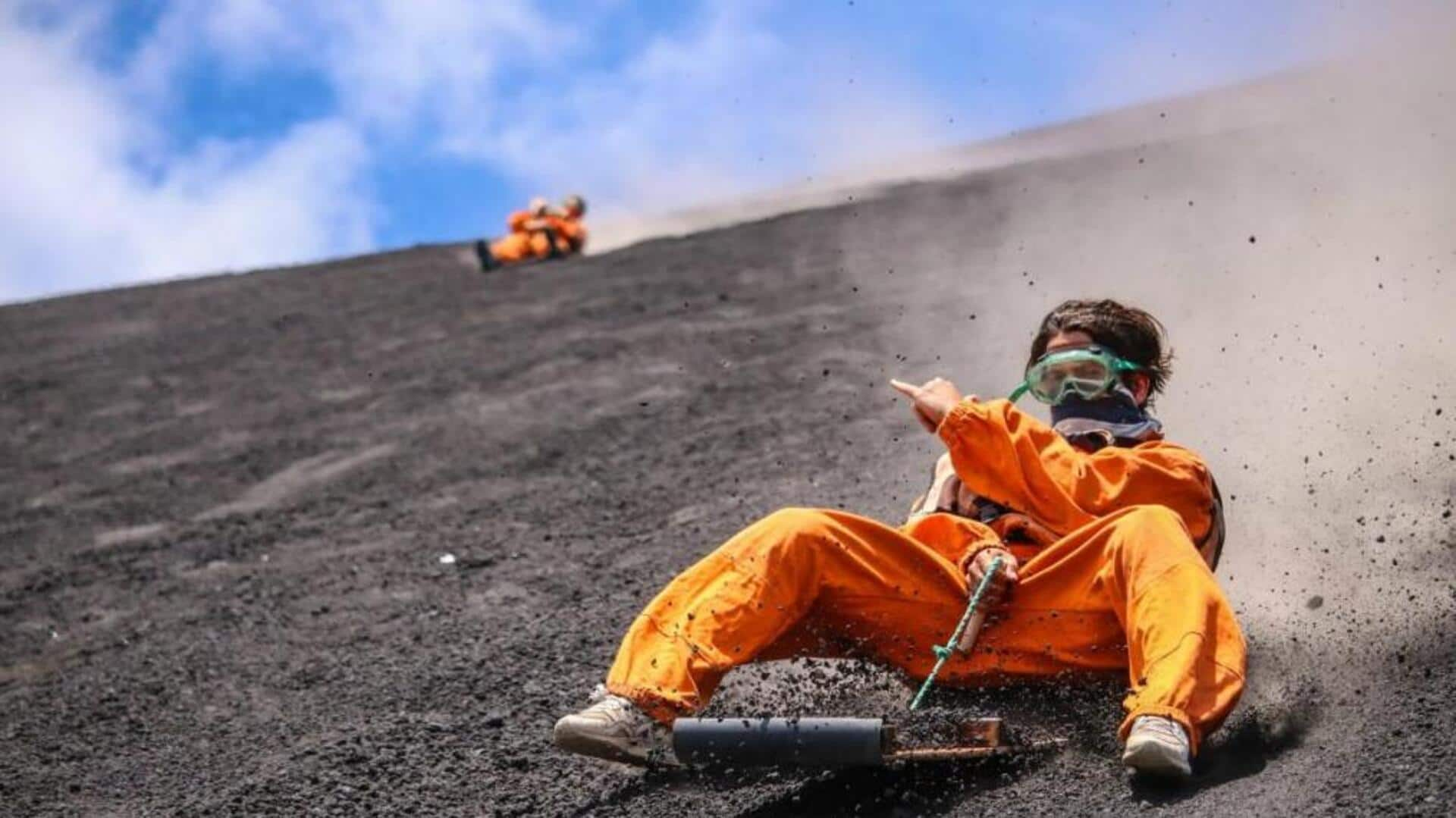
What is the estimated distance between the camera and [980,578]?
14.1 ft

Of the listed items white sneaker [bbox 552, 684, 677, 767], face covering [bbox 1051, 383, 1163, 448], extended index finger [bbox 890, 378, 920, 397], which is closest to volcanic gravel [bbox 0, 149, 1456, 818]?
white sneaker [bbox 552, 684, 677, 767]

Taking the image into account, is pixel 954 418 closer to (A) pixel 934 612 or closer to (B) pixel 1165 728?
(A) pixel 934 612

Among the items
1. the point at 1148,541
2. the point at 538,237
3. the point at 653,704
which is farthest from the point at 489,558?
the point at 538,237

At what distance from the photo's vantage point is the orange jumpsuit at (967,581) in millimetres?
4051

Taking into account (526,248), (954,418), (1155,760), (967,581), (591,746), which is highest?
(526,248)

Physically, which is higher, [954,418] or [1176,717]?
[954,418]

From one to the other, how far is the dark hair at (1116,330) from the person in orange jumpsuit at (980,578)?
136 millimetres

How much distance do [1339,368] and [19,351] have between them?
12.8 meters

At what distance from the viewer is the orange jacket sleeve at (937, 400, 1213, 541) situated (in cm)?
425

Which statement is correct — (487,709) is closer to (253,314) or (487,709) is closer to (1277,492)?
(1277,492)

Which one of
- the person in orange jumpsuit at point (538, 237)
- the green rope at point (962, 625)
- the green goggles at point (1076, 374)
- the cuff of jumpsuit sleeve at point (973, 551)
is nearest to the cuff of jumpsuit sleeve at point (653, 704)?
the green rope at point (962, 625)

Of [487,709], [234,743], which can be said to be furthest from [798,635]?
[234,743]

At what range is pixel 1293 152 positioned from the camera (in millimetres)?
10414

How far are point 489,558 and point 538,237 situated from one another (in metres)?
11.7
